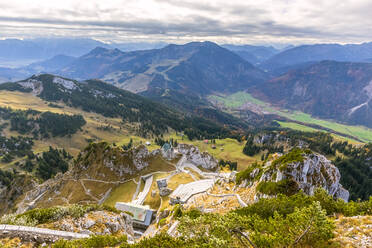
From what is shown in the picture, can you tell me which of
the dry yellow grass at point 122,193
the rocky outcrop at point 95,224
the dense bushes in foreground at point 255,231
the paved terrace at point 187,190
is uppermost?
the dense bushes in foreground at point 255,231

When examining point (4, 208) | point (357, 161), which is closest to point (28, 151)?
point (4, 208)

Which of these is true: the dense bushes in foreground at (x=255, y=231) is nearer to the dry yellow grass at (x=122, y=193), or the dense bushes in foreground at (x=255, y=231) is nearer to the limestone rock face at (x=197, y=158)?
the dry yellow grass at (x=122, y=193)

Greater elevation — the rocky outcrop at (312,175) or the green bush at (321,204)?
the green bush at (321,204)

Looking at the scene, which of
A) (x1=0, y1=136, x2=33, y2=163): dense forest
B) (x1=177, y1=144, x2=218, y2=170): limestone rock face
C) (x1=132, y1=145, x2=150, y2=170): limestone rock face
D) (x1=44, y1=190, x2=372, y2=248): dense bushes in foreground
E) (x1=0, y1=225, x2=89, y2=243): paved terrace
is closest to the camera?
(x1=44, y1=190, x2=372, y2=248): dense bushes in foreground

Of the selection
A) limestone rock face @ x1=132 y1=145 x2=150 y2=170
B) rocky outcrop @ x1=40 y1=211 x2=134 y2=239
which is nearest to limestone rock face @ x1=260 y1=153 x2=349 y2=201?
rocky outcrop @ x1=40 y1=211 x2=134 y2=239

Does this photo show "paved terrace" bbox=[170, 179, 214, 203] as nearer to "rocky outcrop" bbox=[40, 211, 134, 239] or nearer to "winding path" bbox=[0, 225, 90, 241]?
"rocky outcrop" bbox=[40, 211, 134, 239]

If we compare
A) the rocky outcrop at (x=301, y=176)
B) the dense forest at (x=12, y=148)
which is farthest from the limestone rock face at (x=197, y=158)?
the dense forest at (x=12, y=148)

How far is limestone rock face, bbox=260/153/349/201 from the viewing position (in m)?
54.8

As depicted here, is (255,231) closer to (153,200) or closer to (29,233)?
(29,233)

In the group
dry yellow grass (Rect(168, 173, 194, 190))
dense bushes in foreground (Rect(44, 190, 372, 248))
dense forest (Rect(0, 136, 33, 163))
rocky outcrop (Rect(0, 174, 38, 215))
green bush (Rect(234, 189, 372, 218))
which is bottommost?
dense forest (Rect(0, 136, 33, 163))

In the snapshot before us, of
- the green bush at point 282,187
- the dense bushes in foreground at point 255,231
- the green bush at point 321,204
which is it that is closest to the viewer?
the dense bushes in foreground at point 255,231

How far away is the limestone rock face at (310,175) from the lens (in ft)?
180

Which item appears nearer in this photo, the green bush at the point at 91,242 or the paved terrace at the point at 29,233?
the green bush at the point at 91,242

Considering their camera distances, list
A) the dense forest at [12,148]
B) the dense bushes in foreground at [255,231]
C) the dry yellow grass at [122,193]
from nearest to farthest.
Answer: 1. the dense bushes in foreground at [255,231]
2. the dry yellow grass at [122,193]
3. the dense forest at [12,148]
